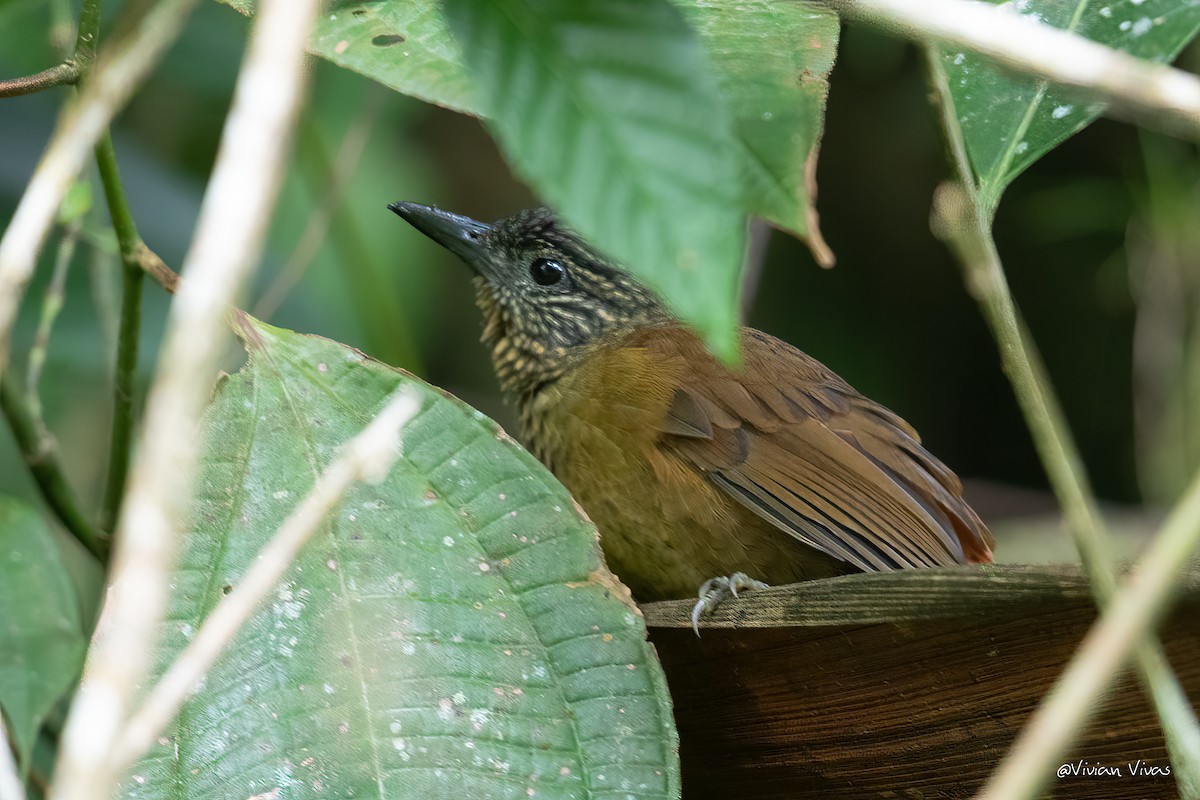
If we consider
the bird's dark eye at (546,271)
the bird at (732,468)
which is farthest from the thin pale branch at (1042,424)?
the bird's dark eye at (546,271)

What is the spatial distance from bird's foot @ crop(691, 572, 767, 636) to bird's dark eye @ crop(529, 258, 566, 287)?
2.84 feet

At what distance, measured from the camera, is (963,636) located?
121 cm

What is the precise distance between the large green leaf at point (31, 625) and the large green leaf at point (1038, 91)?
1.35 meters

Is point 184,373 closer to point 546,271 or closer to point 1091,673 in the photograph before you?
point 1091,673

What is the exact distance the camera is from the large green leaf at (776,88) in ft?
3.27

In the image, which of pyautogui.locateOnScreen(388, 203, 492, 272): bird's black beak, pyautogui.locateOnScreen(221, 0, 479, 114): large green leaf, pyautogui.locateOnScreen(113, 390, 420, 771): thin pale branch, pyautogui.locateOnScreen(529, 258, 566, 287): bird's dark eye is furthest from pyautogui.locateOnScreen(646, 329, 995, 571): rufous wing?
pyautogui.locateOnScreen(113, 390, 420, 771): thin pale branch

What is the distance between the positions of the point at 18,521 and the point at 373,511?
0.70 m

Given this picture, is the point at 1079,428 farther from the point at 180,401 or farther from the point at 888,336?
the point at 180,401

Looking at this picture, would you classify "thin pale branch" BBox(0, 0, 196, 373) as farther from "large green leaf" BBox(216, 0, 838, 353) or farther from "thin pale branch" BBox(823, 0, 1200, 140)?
"thin pale branch" BBox(823, 0, 1200, 140)

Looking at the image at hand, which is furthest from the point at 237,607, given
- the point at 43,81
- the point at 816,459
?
the point at 816,459

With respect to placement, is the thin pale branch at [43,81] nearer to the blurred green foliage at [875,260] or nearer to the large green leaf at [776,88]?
the large green leaf at [776,88]

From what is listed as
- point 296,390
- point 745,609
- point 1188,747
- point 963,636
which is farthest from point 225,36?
point 1188,747

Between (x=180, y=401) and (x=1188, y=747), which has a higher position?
(x=1188, y=747)

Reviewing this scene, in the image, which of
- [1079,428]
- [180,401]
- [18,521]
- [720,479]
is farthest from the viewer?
[1079,428]
